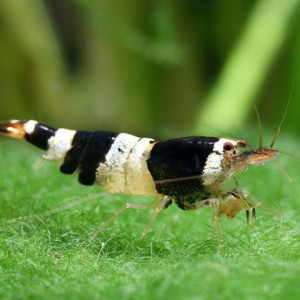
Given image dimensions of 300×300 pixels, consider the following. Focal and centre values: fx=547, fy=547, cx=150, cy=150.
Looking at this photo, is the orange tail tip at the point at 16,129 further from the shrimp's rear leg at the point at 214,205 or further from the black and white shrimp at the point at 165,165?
the shrimp's rear leg at the point at 214,205

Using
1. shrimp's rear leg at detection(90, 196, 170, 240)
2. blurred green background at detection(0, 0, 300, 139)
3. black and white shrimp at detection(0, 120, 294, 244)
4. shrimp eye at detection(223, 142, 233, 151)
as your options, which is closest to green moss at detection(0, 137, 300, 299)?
shrimp's rear leg at detection(90, 196, 170, 240)

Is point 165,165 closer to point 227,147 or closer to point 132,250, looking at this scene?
point 227,147

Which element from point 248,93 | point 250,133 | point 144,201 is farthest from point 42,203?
point 248,93

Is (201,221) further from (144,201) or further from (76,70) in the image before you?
(76,70)

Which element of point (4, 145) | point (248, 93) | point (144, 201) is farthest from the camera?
point (248, 93)

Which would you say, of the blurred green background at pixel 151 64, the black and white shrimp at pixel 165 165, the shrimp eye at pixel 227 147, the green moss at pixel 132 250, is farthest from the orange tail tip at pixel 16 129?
the blurred green background at pixel 151 64

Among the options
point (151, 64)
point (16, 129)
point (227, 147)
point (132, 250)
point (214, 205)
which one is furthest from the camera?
point (151, 64)

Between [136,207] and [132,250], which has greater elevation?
[136,207]

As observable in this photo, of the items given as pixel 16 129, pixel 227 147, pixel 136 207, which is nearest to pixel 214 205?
pixel 227 147
